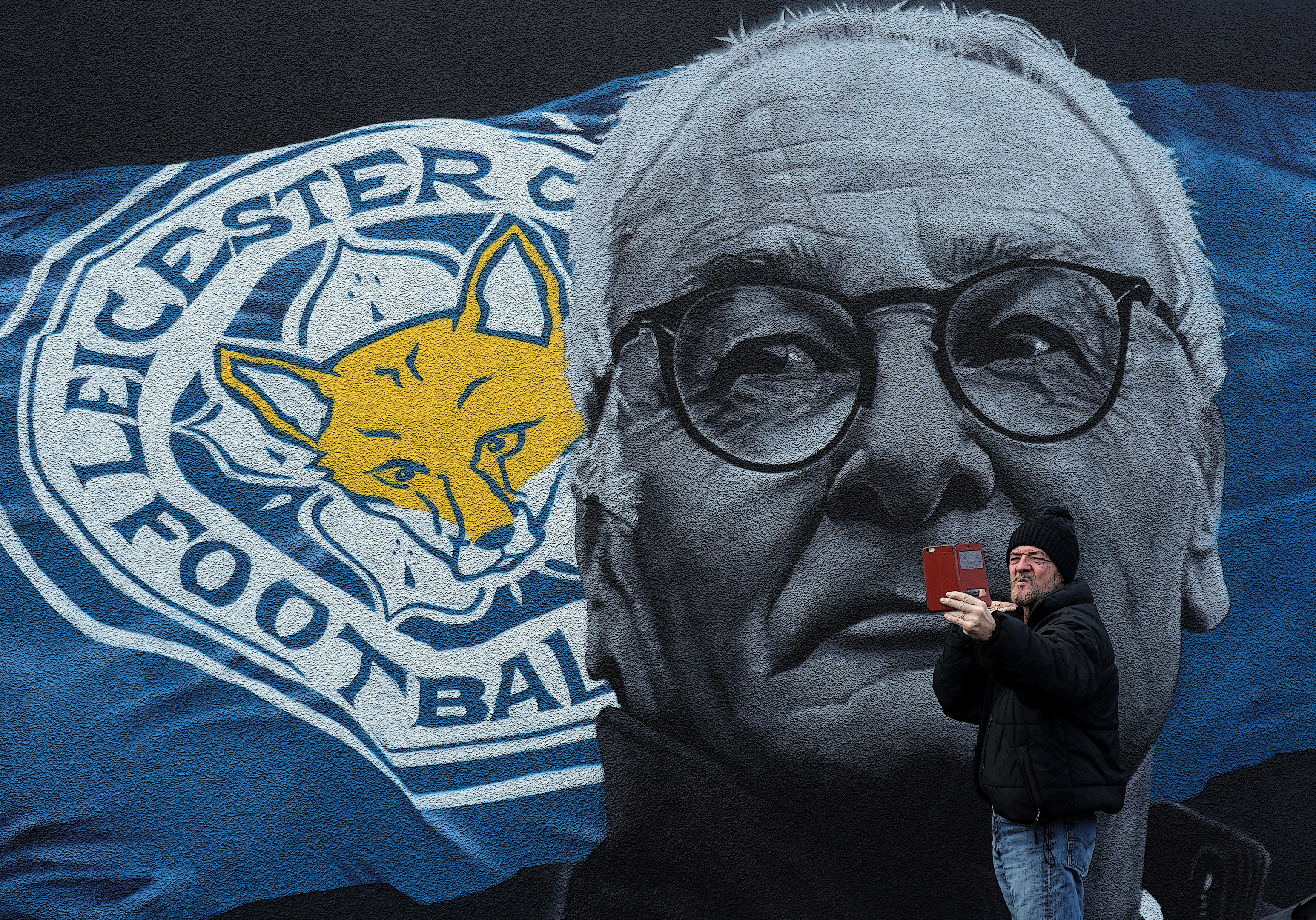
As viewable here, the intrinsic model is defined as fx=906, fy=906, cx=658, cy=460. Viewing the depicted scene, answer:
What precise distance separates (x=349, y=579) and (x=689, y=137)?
195 cm

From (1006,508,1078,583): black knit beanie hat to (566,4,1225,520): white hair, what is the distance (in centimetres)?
141

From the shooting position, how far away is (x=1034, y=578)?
2262mm

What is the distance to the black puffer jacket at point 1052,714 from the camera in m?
2.00

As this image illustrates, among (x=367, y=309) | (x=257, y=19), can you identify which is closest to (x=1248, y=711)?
(x=367, y=309)

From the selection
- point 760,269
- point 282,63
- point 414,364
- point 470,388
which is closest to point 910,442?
point 760,269

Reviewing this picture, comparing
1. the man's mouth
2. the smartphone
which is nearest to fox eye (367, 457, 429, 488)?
the man's mouth

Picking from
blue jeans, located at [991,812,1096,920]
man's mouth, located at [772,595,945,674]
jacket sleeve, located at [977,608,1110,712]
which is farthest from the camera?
man's mouth, located at [772,595,945,674]

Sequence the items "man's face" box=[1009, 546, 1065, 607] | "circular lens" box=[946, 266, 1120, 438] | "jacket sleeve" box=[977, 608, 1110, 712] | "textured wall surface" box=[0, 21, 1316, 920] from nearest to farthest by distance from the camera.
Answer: "jacket sleeve" box=[977, 608, 1110, 712] < "man's face" box=[1009, 546, 1065, 607] < "textured wall surface" box=[0, 21, 1316, 920] < "circular lens" box=[946, 266, 1120, 438]

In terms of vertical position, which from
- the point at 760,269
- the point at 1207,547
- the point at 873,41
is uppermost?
the point at 873,41

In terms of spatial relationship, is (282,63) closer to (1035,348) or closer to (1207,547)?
(1035,348)

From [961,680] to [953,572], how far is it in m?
0.31

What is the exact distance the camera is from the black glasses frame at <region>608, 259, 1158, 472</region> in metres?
3.09

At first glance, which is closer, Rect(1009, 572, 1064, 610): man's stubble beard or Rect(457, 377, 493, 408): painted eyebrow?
Rect(1009, 572, 1064, 610): man's stubble beard

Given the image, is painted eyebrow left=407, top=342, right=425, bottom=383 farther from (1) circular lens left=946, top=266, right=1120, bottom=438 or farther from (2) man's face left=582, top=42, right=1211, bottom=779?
(1) circular lens left=946, top=266, right=1120, bottom=438
